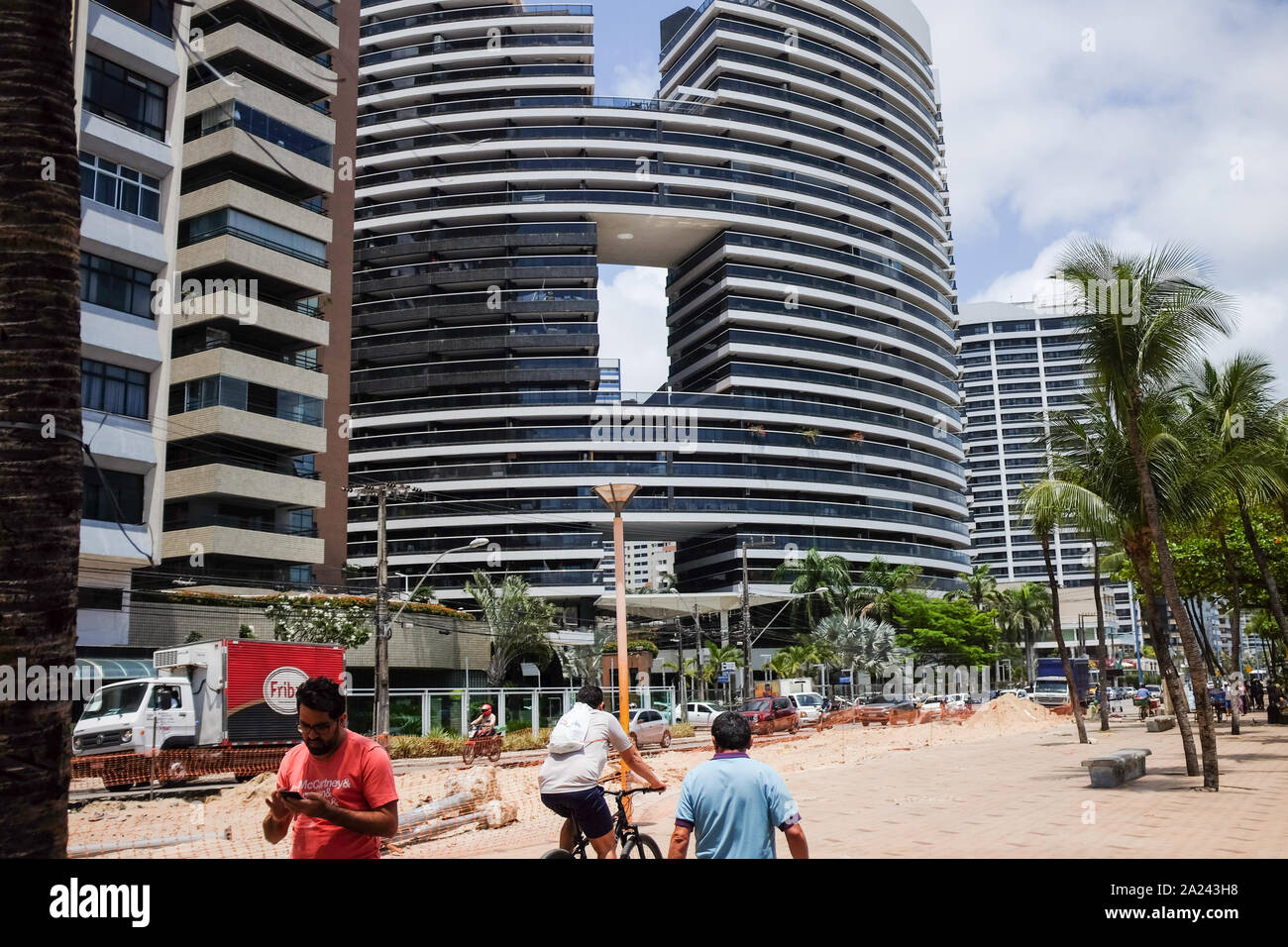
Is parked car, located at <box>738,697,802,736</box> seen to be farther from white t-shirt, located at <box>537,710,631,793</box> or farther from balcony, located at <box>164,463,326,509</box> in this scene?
white t-shirt, located at <box>537,710,631,793</box>

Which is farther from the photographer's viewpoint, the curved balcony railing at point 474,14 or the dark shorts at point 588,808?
the curved balcony railing at point 474,14

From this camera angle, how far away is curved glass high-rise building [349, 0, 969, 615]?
83.7 m

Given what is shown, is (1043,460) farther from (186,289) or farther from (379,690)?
(186,289)

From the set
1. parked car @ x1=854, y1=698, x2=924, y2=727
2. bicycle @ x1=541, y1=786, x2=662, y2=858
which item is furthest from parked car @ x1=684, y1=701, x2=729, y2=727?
bicycle @ x1=541, y1=786, x2=662, y2=858

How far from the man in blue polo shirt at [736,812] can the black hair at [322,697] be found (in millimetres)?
1665

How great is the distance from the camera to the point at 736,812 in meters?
4.77

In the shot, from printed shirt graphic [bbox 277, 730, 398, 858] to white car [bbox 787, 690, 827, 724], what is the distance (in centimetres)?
4199

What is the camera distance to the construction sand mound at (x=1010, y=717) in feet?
131

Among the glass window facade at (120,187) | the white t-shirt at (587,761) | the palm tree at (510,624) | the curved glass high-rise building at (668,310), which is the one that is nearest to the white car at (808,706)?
the palm tree at (510,624)

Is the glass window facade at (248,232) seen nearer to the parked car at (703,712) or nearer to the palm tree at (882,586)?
the parked car at (703,712)

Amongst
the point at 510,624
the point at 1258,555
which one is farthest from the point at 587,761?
the point at 510,624

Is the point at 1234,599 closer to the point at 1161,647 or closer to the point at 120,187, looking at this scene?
the point at 1161,647

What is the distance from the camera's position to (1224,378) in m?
22.1
